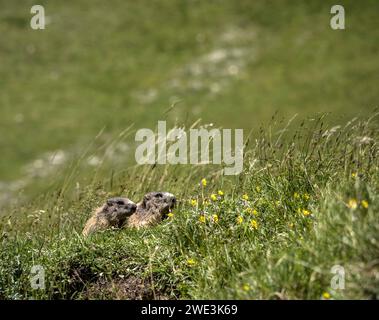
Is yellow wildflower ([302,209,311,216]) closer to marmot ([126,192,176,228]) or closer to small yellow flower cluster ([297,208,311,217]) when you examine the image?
small yellow flower cluster ([297,208,311,217])

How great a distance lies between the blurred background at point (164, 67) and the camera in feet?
105

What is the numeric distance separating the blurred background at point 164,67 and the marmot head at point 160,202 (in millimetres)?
21426

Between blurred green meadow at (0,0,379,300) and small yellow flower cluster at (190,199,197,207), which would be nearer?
blurred green meadow at (0,0,379,300)

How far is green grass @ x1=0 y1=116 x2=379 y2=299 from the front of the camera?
470 cm

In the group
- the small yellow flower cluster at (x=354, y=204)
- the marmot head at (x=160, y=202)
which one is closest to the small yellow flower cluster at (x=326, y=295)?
the small yellow flower cluster at (x=354, y=204)

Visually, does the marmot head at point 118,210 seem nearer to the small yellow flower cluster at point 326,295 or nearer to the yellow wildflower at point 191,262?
the yellow wildflower at point 191,262

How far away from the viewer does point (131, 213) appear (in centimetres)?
681

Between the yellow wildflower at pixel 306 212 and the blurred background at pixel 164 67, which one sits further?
the blurred background at pixel 164 67

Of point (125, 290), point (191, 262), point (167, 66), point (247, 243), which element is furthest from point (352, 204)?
point (167, 66)

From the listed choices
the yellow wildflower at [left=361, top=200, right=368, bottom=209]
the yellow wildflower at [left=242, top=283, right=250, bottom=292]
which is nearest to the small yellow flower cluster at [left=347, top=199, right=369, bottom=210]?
the yellow wildflower at [left=361, top=200, right=368, bottom=209]

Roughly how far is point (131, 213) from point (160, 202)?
380 millimetres

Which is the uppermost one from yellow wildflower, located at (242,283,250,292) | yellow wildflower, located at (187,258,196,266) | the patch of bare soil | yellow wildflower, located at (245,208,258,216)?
yellow wildflower, located at (245,208,258,216)

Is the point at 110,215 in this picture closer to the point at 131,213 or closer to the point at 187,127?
the point at 131,213

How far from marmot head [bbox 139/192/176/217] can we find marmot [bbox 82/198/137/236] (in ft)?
0.63
